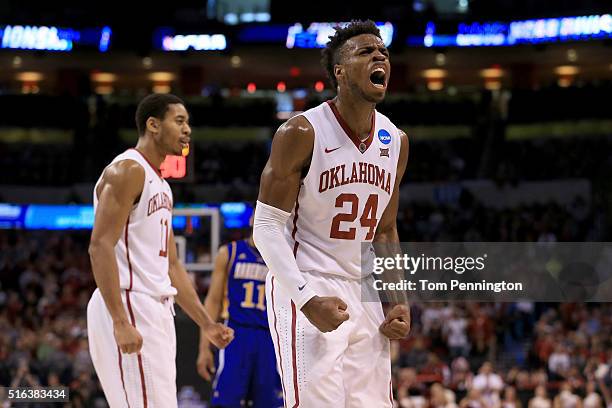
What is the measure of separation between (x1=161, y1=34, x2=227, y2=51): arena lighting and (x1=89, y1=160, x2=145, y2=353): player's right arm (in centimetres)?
2007

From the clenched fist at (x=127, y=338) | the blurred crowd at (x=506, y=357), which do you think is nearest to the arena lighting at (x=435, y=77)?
the blurred crowd at (x=506, y=357)

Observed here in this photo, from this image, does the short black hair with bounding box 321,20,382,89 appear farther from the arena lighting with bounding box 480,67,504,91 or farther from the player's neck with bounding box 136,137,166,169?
the arena lighting with bounding box 480,67,504,91

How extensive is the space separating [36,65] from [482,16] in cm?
1241

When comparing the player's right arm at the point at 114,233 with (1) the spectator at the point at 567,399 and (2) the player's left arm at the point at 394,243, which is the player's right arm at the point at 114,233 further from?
(1) the spectator at the point at 567,399

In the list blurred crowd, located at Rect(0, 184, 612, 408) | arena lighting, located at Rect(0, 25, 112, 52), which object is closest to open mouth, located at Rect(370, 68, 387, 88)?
blurred crowd, located at Rect(0, 184, 612, 408)

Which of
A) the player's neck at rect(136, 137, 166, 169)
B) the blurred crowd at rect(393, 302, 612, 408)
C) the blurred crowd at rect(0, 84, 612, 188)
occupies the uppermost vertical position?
the blurred crowd at rect(0, 84, 612, 188)

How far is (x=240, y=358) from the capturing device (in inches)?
279

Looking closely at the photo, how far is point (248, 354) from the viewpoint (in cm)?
709

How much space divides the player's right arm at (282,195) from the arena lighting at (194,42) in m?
21.3

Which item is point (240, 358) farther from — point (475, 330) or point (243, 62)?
point (243, 62)

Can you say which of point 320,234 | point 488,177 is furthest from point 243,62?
point 320,234

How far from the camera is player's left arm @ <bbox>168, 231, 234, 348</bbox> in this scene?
541cm

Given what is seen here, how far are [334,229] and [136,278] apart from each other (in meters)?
1.47

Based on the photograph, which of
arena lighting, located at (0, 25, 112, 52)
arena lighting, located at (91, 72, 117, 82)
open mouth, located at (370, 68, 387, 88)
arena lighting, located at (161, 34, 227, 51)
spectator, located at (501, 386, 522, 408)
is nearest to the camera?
open mouth, located at (370, 68, 387, 88)
